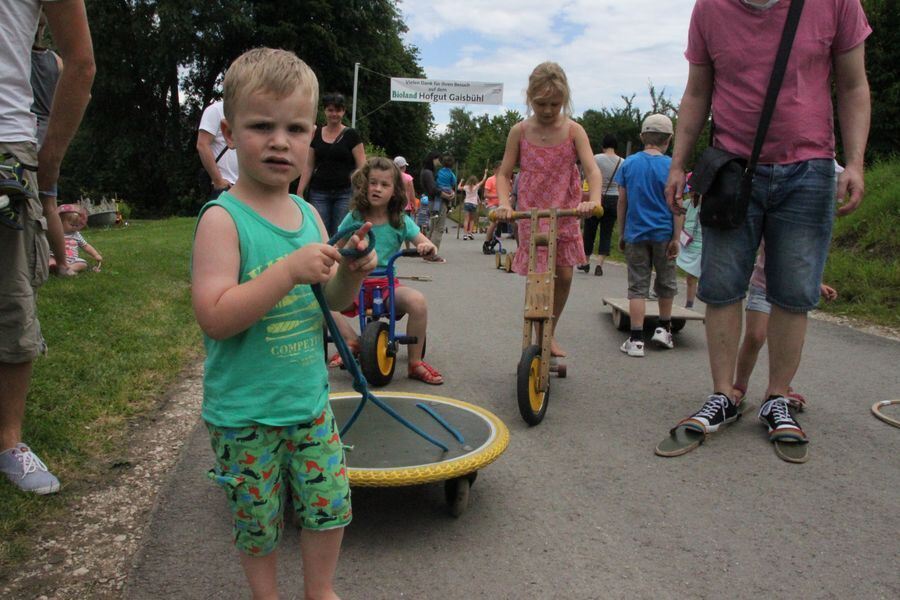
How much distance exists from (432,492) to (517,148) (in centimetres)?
242

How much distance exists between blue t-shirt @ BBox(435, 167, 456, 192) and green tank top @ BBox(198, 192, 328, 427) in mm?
14567

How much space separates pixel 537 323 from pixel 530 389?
1.54 ft

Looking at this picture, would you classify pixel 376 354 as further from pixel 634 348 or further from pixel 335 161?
pixel 335 161

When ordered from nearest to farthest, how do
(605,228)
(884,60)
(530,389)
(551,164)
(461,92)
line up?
1. (530,389)
2. (551,164)
3. (605,228)
4. (884,60)
5. (461,92)

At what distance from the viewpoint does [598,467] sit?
3.31 m

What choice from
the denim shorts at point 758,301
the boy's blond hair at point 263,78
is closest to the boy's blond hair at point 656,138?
the denim shorts at point 758,301

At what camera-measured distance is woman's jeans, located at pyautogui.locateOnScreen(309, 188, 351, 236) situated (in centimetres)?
644

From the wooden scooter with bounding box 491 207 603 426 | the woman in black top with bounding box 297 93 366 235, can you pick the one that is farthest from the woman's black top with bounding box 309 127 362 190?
the wooden scooter with bounding box 491 207 603 426

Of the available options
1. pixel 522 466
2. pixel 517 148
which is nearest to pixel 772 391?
pixel 522 466

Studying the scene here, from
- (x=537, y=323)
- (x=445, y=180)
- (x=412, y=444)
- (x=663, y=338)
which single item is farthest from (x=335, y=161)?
(x=445, y=180)

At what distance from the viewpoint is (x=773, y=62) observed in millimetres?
3324

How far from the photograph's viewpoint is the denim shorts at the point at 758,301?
420 centimetres

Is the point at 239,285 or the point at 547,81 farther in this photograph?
the point at 547,81

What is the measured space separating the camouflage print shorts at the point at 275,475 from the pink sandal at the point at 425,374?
2.72 m
